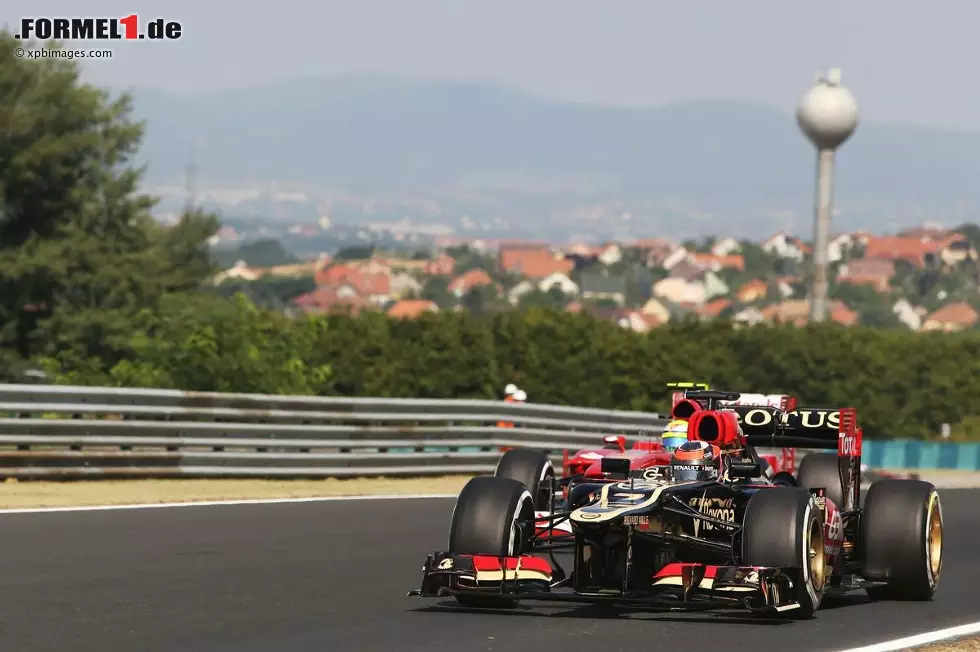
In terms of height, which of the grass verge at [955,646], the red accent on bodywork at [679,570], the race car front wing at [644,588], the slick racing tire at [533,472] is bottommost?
the grass verge at [955,646]

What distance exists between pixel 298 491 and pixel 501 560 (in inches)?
395

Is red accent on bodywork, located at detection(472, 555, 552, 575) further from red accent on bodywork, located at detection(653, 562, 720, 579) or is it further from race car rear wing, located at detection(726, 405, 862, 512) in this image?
race car rear wing, located at detection(726, 405, 862, 512)

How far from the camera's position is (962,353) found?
7269 centimetres

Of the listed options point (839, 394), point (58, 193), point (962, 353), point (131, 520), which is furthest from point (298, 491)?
point (962, 353)

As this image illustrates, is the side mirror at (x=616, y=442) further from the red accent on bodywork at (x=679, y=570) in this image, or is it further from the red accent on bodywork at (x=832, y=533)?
the red accent on bodywork at (x=679, y=570)

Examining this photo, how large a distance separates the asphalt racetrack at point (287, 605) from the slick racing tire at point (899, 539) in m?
0.21

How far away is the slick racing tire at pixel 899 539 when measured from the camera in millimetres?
12547

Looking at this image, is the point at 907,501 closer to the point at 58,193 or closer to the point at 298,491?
the point at 298,491

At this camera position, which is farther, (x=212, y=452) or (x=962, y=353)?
(x=962, y=353)

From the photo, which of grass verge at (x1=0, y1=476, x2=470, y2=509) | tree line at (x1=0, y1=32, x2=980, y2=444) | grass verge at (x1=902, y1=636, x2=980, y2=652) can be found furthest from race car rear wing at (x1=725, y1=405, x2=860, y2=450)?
tree line at (x1=0, y1=32, x2=980, y2=444)

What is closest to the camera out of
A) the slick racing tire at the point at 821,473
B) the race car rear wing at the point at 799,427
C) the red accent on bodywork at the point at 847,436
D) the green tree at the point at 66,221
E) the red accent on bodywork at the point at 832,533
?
the red accent on bodywork at the point at 832,533

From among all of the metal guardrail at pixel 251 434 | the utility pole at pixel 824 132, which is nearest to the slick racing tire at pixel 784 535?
the metal guardrail at pixel 251 434

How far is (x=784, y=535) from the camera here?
432 inches

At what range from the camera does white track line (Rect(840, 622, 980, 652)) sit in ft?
33.4
